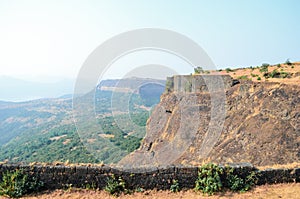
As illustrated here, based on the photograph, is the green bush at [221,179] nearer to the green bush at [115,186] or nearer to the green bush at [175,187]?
the green bush at [175,187]

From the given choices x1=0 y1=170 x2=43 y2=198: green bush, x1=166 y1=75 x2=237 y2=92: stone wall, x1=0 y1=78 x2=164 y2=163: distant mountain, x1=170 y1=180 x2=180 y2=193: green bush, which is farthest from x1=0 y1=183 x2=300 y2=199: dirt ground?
x1=166 y1=75 x2=237 y2=92: stone wall

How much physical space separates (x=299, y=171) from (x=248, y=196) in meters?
1.94

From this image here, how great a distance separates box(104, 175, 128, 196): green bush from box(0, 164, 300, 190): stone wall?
9cm

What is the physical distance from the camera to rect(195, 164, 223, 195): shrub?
23.3 feet

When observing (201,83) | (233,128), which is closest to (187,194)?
(233,128)

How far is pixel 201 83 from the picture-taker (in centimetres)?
2494

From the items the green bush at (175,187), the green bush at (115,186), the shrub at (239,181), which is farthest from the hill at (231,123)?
the green bush at (115,186)

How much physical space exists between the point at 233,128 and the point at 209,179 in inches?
416

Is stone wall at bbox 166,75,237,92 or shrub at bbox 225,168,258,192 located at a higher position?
stone wall at bbox 166,75,237,92

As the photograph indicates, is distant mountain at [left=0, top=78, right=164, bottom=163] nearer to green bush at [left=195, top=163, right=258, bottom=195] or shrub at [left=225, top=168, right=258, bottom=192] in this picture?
green bush at [left=195, top=163, right=258, bottom=195]

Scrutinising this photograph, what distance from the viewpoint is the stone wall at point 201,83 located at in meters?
22.3

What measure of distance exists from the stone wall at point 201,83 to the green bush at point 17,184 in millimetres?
17722

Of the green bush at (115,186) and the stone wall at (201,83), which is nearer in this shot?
the green bush at (115,186)

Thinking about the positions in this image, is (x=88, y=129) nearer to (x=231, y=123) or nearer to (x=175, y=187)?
(x=231, y=123)
